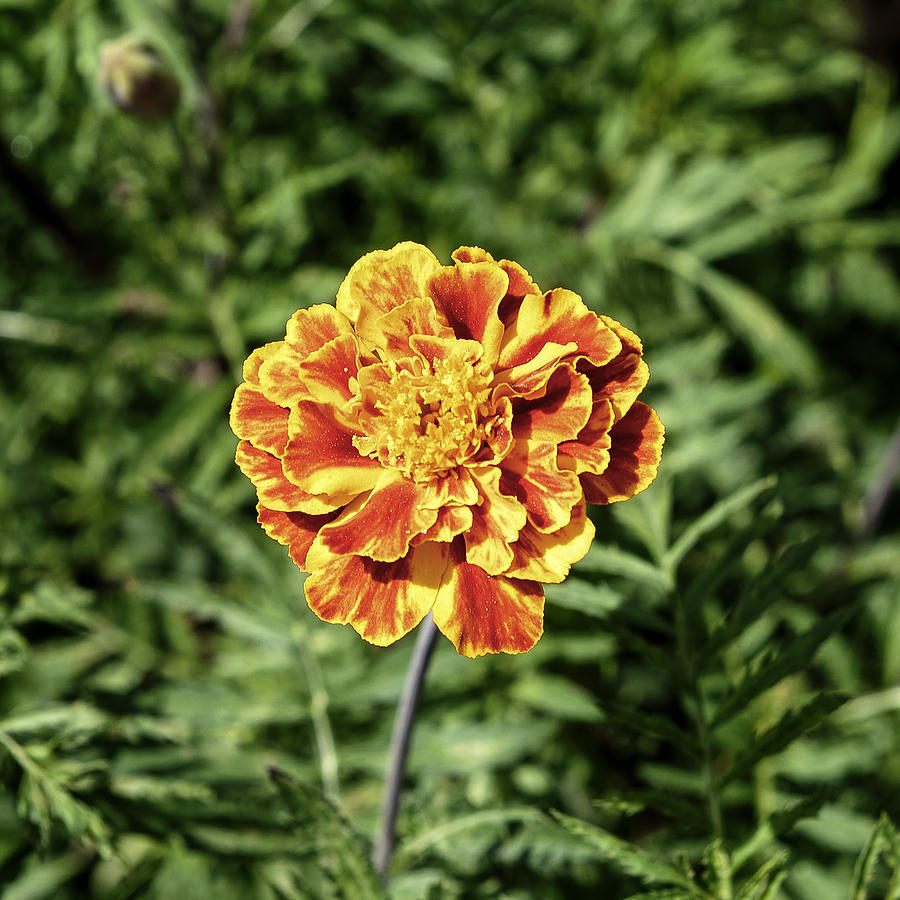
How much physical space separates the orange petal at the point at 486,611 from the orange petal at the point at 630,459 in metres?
0.13

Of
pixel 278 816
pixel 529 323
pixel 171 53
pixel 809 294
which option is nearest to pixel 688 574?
pixel 809 294

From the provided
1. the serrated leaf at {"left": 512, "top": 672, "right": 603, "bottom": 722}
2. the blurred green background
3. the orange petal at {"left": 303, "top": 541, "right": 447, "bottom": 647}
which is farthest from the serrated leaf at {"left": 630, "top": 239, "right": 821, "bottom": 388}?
the orange petal at {"left": 303, "top": 541, "right": 447, "bottom": 647}

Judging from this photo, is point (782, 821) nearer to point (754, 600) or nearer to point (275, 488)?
point (754, 600)

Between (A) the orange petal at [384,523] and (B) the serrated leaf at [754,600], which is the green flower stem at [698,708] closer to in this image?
(B) the serrated leaf at [754,600]

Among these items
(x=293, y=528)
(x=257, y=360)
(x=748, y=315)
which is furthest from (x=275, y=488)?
(x=748, y=315)

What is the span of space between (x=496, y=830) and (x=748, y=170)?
1.66 metres

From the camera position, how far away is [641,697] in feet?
7.18

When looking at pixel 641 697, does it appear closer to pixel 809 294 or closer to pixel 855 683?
pixel 855 683

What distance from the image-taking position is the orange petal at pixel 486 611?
923 millimetres

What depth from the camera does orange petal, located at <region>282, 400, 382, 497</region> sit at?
94cm

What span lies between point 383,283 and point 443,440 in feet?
0.65

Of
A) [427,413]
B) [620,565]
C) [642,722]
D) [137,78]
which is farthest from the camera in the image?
[137,78]

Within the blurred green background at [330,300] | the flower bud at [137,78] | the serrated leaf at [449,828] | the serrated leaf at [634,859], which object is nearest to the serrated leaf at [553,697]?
the blurred green background at [330,300]

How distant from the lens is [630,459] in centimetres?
98
